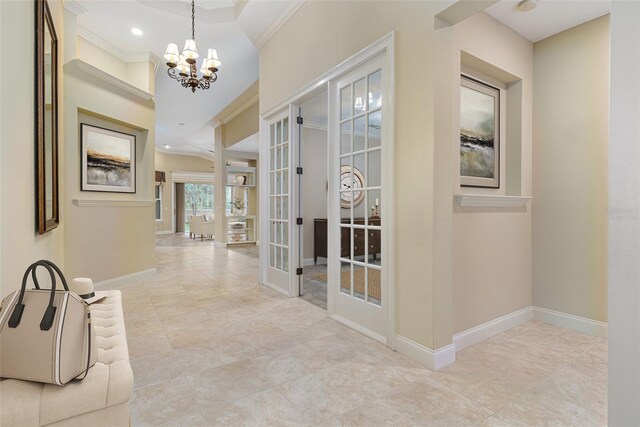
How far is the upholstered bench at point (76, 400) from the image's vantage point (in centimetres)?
85

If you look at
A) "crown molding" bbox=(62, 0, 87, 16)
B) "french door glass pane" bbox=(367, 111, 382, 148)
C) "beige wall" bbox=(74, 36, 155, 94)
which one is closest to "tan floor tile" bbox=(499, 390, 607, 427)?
"french door glass pane" bbox=(367, 111, 382, 148)

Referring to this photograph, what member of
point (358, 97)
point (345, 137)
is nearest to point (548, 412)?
point (345, 137)

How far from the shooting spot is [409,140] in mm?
2197

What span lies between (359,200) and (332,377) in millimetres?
1380

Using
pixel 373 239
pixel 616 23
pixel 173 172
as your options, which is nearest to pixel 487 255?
pixel 373 239

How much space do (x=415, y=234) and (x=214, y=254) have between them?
6022mm

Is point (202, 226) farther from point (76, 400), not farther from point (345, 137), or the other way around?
point (76, 400)

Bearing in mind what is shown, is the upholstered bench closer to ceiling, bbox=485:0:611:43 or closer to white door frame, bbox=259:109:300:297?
white door frame, bbox=259:109:300:297

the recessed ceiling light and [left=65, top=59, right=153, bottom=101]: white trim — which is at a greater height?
[left=65, top=59, right=153, bottom=101]: white trim

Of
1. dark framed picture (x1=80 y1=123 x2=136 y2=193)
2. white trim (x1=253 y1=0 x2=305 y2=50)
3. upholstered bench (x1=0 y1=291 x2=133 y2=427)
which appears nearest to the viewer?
upholstered bench (x1=0 y1=291 x2=133 y2=427)

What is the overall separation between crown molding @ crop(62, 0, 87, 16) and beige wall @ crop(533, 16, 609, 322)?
4.85 metres

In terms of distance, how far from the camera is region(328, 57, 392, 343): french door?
8.09 feet

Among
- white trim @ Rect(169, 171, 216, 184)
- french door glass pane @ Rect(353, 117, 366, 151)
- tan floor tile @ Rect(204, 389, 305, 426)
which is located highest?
white trim @ Rect(169, 171, 216, 184)

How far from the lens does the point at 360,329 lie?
8.74 ft
